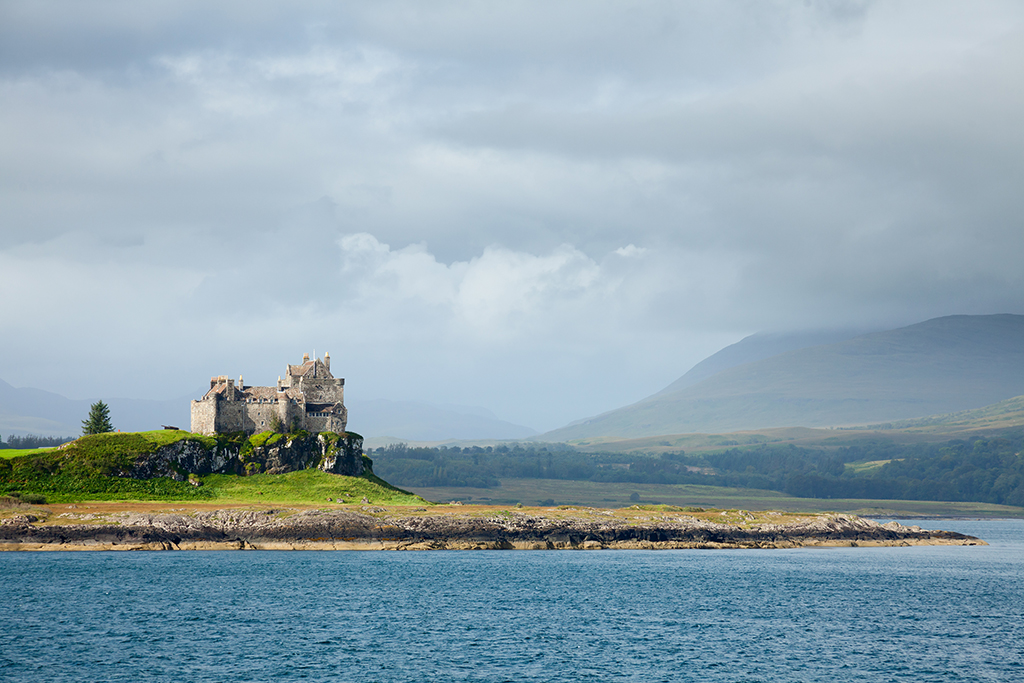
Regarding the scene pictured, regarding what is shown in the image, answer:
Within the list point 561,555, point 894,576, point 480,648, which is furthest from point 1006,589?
point 480,648

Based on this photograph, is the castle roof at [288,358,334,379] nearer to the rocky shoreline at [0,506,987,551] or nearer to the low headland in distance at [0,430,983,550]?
the low headland in distance at [0,430,983,550]

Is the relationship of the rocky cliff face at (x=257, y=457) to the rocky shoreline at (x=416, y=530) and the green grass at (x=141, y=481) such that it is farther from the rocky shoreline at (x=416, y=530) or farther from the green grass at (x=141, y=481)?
the rocky shoreline at (x=416, y=530)

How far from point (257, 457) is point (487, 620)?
3354 inches

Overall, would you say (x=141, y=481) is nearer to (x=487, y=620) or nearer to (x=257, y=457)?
(x=257, y=457)

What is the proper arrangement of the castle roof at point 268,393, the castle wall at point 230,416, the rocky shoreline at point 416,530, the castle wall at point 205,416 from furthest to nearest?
1. the castle roof at point 268,393
2. the castle wall at point 230,416
3. the castle wall at point 205,416
4. the rocky shoreline at point 416,530

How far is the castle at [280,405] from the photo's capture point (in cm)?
16088

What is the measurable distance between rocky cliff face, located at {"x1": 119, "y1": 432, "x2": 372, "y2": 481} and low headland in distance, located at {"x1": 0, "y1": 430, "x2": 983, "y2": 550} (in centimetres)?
17

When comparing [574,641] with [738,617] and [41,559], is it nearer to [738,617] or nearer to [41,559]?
[738,617]

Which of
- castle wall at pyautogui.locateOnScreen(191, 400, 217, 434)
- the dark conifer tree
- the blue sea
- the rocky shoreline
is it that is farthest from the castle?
the blue sea

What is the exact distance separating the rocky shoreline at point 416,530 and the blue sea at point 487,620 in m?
4.31

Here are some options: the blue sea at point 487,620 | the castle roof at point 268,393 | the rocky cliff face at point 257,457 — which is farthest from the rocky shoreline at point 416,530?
the castle roof at point 268,393

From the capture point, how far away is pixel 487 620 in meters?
80.9

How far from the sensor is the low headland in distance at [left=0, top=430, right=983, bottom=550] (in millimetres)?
128500

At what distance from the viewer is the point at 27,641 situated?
6612 centimetres
